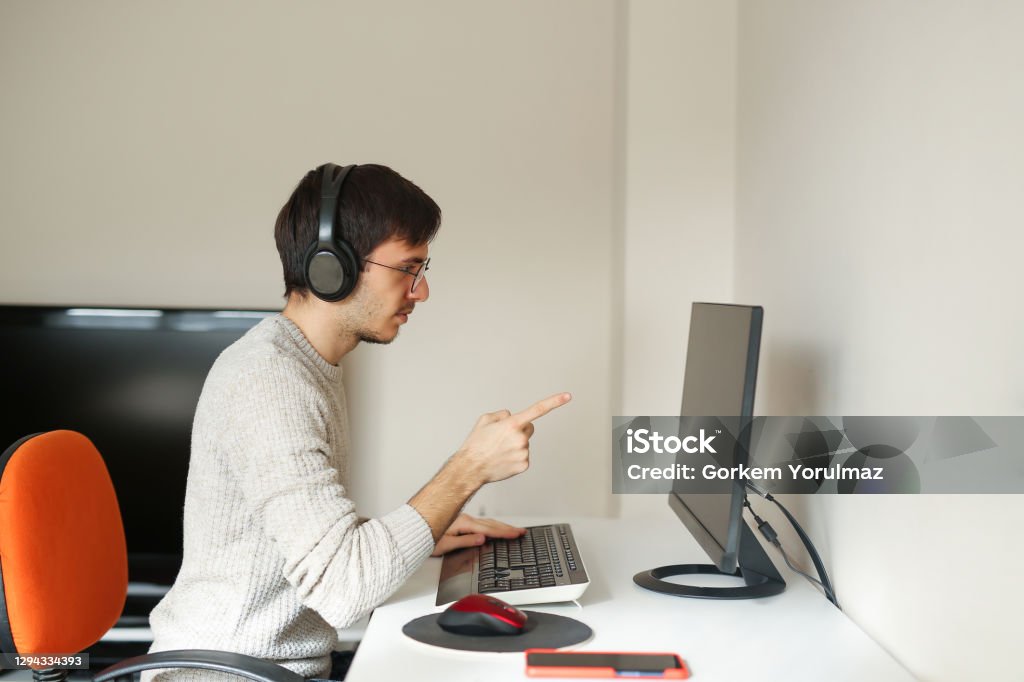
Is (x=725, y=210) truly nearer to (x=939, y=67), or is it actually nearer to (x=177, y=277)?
(x=939, y=67)

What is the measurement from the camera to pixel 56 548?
1439 mm

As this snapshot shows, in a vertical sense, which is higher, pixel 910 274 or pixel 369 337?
pixel 910 274

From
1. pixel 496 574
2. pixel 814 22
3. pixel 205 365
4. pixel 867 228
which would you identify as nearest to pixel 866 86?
pixel 867 228

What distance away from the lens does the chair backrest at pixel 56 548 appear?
1357 mm

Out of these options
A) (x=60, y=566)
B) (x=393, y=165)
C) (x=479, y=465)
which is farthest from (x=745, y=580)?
(x=393, y=165)

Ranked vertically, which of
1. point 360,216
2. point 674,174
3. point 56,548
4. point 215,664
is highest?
point 674,174

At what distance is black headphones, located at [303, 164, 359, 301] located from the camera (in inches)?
58.3

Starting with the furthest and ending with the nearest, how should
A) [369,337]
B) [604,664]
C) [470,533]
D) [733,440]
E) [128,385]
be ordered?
[128,385] → [470,533] → [369,337] → [733,440] → [604,664]

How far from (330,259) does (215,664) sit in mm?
612

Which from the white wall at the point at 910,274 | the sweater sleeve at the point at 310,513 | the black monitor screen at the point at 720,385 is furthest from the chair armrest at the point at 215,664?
the white wall at the point at 910,274

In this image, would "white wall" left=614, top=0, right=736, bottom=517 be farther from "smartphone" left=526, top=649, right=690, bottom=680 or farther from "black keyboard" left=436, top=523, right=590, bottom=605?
"smartphone" left=526, top=649, right=690, bottom=680

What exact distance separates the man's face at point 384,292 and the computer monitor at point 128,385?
1.20m

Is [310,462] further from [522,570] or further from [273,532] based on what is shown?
[522,570]

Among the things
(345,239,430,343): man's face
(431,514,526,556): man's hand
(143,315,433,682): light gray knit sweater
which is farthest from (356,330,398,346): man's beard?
(431,514,526,556): man's hand
